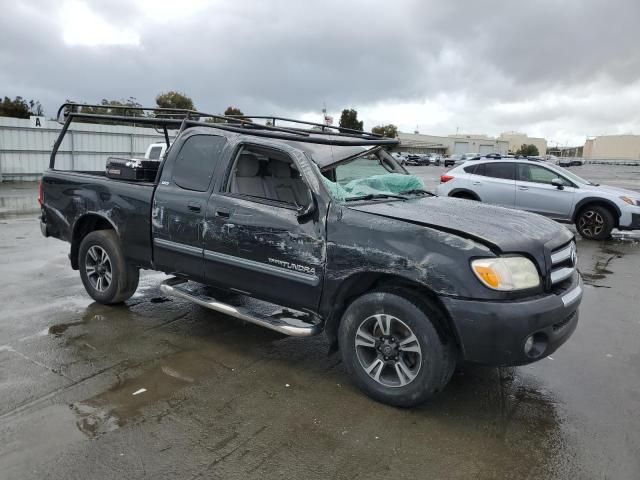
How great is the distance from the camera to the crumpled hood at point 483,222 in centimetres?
332

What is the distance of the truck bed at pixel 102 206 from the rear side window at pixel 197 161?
38cm

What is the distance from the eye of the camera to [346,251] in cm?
357

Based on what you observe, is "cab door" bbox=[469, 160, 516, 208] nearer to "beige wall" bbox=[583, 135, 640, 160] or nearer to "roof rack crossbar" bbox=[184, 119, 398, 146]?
"roof rack crossbar" bbox=[184, 119, 398, 146]

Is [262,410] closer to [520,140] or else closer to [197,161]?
[197,161]

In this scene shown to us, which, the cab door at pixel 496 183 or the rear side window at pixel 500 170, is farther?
the rear side window at pixel 500 170

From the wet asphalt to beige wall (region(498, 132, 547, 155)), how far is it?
164 metres

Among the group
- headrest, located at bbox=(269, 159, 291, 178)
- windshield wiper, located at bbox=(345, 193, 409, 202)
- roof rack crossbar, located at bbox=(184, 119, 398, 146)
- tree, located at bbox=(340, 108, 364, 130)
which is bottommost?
windshield wiper, located at bbox=(345, 193, 409, 202)

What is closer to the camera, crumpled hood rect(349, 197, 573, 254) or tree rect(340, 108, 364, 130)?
crumpled hood rect(349, 197, 573, 254)

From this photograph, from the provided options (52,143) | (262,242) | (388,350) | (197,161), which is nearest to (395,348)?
(388,350)

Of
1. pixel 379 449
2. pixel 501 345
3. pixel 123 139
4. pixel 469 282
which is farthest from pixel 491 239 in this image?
pixel 123 139

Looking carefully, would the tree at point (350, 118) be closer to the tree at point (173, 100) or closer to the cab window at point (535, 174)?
the tree at point (173, 100)

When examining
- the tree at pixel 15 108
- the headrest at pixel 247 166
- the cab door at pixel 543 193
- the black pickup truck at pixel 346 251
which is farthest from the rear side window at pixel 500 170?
the tree at pixel 15 108

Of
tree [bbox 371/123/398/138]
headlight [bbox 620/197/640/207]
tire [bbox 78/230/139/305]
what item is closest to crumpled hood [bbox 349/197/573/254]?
tire [bbox 78/230/139/305]

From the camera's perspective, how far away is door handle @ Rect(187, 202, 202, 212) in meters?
4.39
